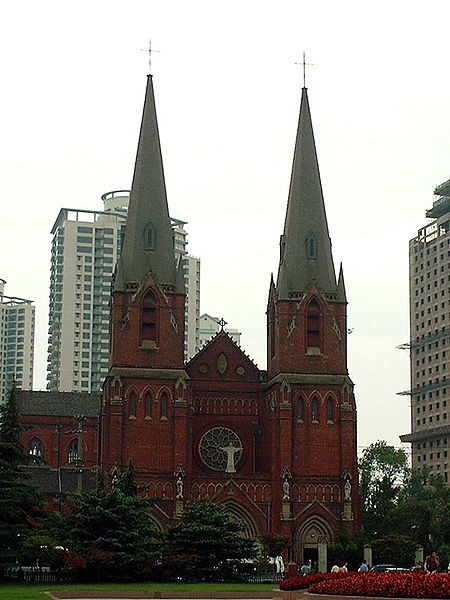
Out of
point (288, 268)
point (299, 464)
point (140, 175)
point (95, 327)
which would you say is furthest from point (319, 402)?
point (95, 327)

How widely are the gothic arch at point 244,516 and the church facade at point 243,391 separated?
0.24 ft

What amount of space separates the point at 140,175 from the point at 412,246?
83.2 metres

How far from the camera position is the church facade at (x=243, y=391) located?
8462 centimetres

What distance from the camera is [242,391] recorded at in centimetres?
9062

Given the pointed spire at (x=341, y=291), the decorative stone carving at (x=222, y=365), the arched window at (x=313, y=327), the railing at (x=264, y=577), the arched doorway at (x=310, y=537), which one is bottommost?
the railing at (x=264, y=577)

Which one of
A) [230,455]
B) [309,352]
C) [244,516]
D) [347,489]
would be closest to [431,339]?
[309,352]

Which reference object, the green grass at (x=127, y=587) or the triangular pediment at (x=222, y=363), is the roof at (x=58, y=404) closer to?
the triangular pediment at (x=222, y=363)

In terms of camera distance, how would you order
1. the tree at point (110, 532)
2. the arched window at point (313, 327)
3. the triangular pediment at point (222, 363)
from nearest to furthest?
the tree at point (110, 532), the arched window at point (313, 327), the triangular pediment at point (222, 363)

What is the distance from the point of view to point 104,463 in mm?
83312

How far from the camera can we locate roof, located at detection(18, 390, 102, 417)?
113625 millimetres

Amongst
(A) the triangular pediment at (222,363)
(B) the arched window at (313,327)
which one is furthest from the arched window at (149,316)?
(B) the arched window at (313,327)

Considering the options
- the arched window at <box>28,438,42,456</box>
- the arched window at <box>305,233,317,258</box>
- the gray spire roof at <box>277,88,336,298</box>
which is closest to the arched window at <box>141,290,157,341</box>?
the gray spire roof at <box>277,88,336,298</box>

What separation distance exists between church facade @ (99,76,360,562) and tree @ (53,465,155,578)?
2242 cm

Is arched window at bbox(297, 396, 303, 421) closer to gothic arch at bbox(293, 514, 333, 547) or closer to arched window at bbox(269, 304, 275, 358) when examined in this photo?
arched window at bbox(269, 304, 275, 358)
